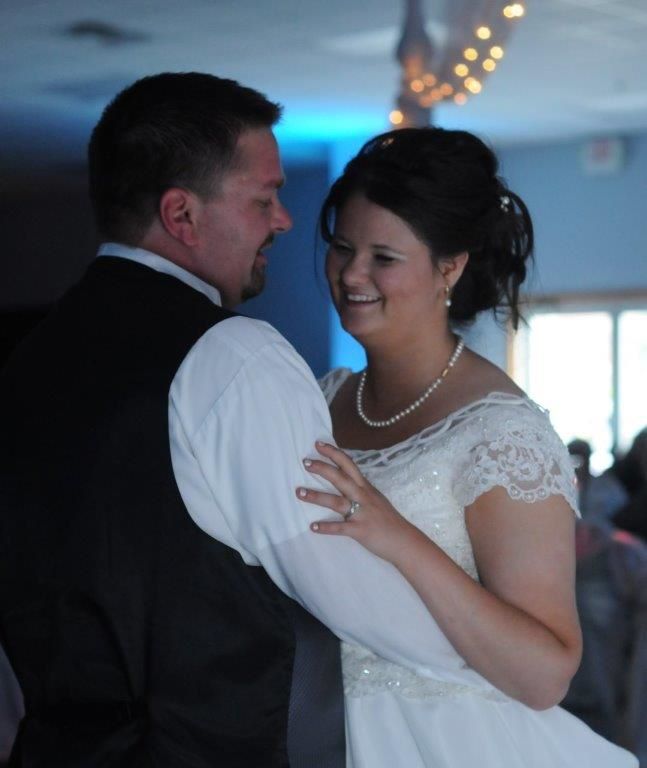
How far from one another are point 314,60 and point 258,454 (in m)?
5.73

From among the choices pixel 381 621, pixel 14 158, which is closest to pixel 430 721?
pixel 381 621

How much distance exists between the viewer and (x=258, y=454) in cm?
140

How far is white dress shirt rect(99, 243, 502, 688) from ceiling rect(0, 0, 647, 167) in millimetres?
4588

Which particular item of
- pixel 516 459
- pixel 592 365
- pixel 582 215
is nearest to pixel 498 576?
pixel 516 459

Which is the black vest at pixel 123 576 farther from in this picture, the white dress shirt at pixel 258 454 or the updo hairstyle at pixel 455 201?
the updo hairstyle at pixel 455 201

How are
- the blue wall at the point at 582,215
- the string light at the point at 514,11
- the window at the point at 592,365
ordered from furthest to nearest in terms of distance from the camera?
the window at the point at 592,365 < the blue wall at the point at 582,215 < the string light at the point at 514,11

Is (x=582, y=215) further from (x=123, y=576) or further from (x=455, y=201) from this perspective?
(x=123, y=576)

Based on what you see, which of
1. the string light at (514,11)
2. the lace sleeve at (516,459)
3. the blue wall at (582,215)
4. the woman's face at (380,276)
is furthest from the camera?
the blue wall at (582,215)

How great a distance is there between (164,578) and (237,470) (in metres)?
0.14

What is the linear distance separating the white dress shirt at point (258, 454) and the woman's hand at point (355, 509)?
0.01 m

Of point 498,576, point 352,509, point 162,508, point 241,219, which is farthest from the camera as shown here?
point 498,576

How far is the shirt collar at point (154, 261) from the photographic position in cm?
155

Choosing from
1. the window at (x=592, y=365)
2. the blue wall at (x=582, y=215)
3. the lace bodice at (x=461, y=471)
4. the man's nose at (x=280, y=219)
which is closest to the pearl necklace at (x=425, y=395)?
the lace bodice at (x=461, y=471)

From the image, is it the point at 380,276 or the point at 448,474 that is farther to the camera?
the point at 380,276
